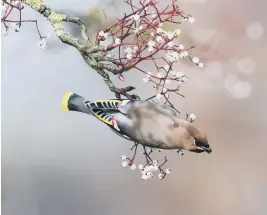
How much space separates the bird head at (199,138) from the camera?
1583mm

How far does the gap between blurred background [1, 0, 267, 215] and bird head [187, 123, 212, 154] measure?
0.02 m

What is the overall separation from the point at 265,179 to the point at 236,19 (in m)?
0.57

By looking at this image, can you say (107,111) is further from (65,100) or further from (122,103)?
(65,100)

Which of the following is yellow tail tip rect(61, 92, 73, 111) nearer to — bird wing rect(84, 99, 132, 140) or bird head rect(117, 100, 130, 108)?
bird wing rect(84, 99, 132, 140)

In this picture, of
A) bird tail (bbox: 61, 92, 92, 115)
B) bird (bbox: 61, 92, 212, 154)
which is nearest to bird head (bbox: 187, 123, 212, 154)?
bird (bbox: 61, 92, 212, 154)

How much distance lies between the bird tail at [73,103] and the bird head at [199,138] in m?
0.40

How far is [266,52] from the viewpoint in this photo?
1.54 meters

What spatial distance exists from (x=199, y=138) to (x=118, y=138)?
0.98ft

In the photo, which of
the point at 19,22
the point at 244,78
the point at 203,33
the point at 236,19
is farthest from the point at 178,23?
the point at 19,22

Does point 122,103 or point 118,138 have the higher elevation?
point 122,103

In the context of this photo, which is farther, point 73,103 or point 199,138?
point 73,103

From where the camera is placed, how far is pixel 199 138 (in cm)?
159

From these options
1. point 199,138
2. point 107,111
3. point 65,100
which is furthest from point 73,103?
point 199,138

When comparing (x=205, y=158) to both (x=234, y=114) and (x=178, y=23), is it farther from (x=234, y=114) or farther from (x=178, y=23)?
(x=178, y=23)
